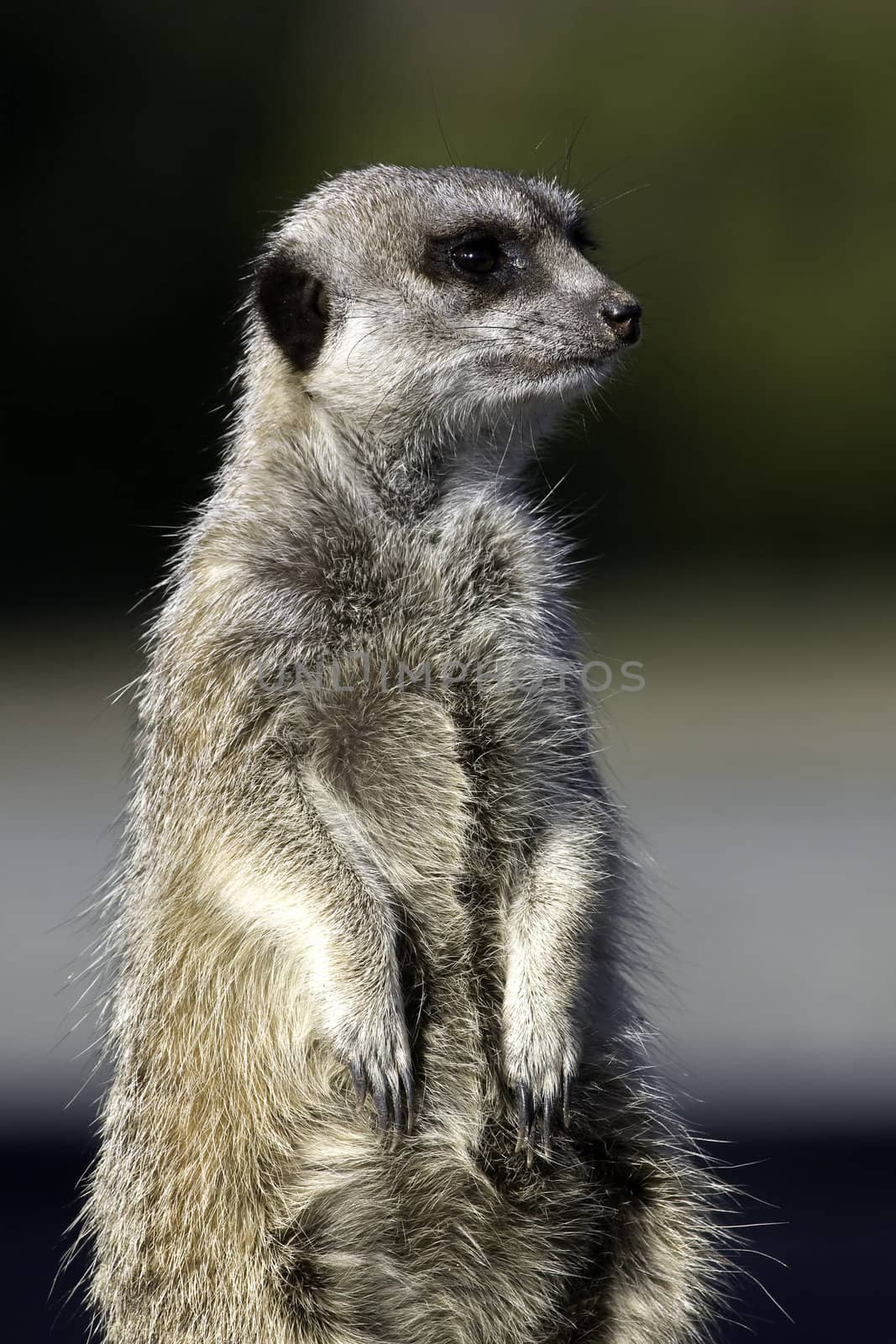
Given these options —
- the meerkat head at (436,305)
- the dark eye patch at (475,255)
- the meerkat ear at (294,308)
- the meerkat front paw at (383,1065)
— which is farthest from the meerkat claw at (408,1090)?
the dark eye patch at (475,255)

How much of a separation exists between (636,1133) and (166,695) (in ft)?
4.62

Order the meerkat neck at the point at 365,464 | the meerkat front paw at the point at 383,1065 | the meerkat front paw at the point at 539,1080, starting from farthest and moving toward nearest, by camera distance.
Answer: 1. the meerkat neck at the point at 365,464
2. the meerkat front paw at the point at 539,1080
3. the meerkat front paw at the point at 383,1065

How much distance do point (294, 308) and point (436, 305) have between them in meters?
0.34

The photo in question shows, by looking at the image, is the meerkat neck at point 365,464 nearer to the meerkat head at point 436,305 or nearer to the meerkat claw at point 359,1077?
the meerkat head at point 436,305

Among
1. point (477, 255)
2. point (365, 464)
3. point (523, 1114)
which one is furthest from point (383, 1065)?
point (477, 255)

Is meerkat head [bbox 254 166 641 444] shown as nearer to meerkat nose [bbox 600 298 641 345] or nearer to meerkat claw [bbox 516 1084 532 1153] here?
meerkat nose [bbox 600 298 641 345]

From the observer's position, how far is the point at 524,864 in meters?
3.37

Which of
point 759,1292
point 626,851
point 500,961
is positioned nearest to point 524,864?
point 500,961

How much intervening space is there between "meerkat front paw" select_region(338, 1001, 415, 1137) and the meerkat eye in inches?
67.5

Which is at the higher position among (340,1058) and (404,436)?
(404,436)

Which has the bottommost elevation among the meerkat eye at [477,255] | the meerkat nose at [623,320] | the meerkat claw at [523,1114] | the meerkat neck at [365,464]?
the meerkat claw at [523,1114]

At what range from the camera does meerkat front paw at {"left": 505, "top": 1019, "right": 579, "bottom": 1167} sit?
3.15m

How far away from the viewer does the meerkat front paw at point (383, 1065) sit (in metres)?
3.05

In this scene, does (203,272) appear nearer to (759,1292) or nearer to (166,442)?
(166,442)
